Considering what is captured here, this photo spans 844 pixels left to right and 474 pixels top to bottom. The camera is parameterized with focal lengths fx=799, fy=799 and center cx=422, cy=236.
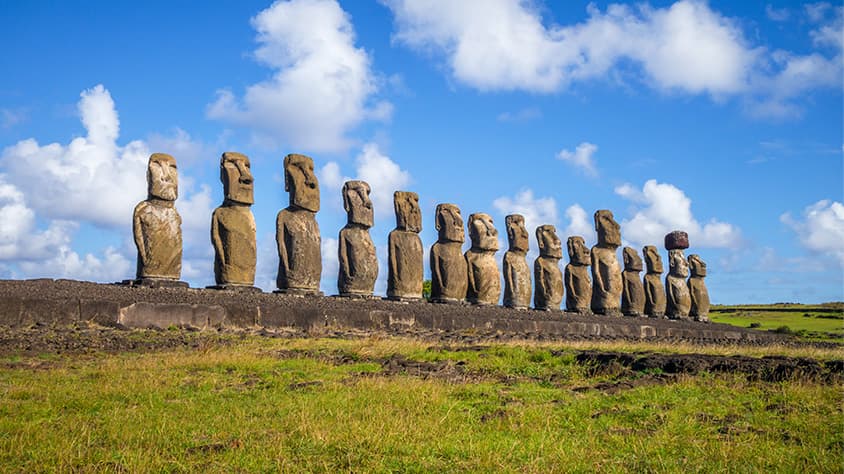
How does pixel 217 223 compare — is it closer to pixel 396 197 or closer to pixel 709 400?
pixel 396 197

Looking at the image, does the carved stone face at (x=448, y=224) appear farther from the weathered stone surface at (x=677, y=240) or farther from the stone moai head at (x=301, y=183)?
the weathered stone surface at (x=677, y=240)

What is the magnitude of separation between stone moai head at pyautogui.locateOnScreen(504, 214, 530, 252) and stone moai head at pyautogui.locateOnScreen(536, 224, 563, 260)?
4.21 feet

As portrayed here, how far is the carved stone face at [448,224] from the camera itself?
25.1 meters

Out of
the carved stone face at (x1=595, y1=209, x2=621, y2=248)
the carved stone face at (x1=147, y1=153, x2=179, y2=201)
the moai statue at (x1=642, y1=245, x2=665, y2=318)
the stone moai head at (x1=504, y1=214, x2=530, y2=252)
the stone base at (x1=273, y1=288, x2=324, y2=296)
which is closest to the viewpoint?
the carved stone face at (x1=147, y1=153, x2=179, y2=201)

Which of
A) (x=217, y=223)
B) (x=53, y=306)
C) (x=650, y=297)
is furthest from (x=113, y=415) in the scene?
(x=650, y=297)

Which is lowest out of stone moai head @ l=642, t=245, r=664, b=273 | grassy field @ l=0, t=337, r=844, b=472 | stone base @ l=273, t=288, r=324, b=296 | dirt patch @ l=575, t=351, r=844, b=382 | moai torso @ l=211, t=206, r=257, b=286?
grassy field @ l=0, t=337, r=844, b=472

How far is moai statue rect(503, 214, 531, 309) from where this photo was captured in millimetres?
27109

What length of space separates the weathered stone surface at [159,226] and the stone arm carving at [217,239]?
1.00 metres

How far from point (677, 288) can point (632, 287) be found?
3.61 metres

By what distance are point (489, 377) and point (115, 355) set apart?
4883 mm

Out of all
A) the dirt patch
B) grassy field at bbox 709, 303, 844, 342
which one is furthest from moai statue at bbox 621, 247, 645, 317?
the dirt patch

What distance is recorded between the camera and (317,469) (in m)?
5.08

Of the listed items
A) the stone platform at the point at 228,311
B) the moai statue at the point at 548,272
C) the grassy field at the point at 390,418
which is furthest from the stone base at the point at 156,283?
the moai statue at the point at 548,272

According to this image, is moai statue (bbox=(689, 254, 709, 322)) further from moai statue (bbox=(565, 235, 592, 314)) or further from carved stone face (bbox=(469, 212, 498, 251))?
carved stone face (bbox=(469, 212, 498, 251))
